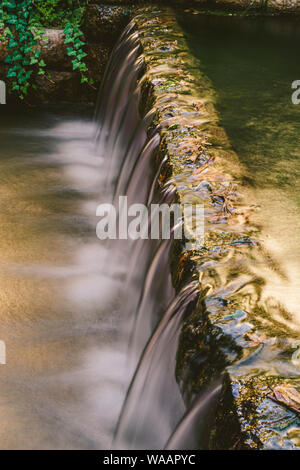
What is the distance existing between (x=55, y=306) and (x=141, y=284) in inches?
20.3

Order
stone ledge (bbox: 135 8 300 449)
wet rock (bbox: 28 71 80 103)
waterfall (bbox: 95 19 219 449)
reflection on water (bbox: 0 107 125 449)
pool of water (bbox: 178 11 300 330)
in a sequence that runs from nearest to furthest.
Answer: stone ledge (bbox: 135 8 300 449), waterfall (bbox: 95 19 219 449), pool of water (bbox: 178 11 300 330), reflection on water (bbox: 0 107 125 449), wet rock (bbox: 28 71 80 103)

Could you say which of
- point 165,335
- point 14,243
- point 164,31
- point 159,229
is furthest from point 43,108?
point 165,335

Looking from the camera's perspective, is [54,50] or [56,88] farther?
[56,88]

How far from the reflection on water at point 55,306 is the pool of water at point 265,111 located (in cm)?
98

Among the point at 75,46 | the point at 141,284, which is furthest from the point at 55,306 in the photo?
the point at 75,46

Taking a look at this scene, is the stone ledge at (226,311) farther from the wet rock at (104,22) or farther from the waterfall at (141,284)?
the wet rock at (104,22)

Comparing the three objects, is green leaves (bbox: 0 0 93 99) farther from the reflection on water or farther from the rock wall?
the reflection on water

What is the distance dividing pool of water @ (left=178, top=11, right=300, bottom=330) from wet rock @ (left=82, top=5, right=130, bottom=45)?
55cm

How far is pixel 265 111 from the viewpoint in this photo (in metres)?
3.16

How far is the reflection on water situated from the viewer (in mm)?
2219

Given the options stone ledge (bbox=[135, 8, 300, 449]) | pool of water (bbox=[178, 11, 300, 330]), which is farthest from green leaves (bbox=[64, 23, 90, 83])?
stone ledge (bbox=[135, 8, 300, 449])

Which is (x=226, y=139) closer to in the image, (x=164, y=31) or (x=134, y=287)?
(x=134, y=287)

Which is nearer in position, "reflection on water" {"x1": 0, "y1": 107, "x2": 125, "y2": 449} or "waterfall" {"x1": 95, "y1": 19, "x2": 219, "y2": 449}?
"waterfall" {"x1": 95, "y1": 19, "x2": 219, "y2": 449}

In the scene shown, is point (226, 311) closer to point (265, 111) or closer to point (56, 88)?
point (265, 111)
